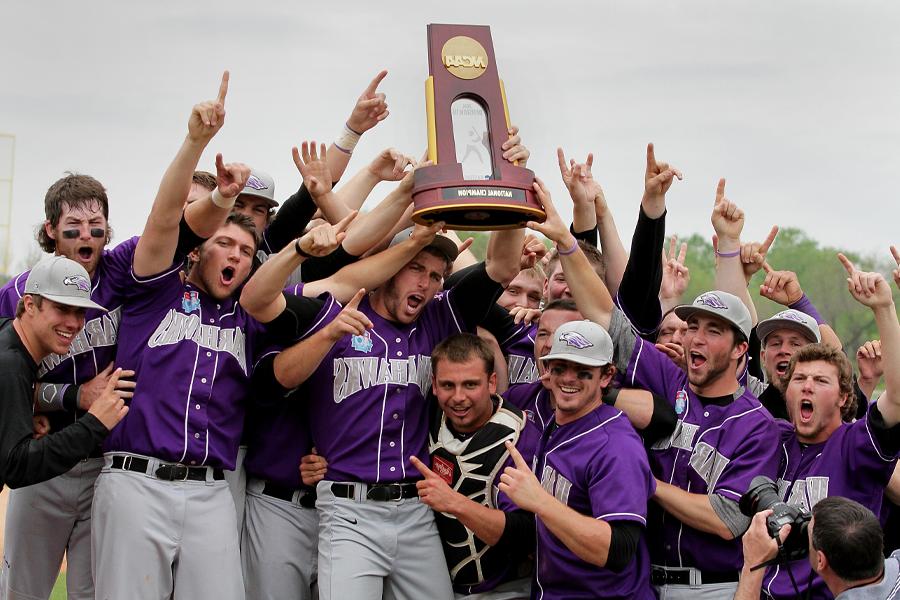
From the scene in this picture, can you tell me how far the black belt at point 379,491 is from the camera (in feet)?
18.3

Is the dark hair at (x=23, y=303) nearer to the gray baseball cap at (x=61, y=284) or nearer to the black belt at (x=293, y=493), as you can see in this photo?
the gray baseball cap at (x=61, y=284)

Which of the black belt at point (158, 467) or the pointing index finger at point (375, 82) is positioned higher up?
the pointing index finger at point (375, 82)

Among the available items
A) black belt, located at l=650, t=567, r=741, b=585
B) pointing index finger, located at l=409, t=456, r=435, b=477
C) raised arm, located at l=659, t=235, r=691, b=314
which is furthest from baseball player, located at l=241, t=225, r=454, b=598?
raised arm, located at l=659, t=235, r=691, b=314

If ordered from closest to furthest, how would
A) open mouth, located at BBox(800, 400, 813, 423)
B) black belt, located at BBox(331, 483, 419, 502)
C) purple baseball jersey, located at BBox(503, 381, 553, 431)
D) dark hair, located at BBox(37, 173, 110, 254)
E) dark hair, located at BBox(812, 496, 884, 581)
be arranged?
dark hair, located at BBox(812, 496, 884, 581)
open mouth, located at BBox(800, 400, 813, 423)
black belt, located at BBox(331, 483, 419, 502)
dark hair, located at BBox(37, 173, 110, 254)
purple baseball jersey, located at BBox(503, 381, 553, 431)

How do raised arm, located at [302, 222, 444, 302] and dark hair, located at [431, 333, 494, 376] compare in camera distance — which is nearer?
dark hair, located at [431, 333, 494, 376]

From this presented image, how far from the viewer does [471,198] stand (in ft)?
16.9

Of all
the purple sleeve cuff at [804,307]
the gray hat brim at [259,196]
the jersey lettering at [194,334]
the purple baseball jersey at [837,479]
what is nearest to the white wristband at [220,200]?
the jersey lettering at [194,334]

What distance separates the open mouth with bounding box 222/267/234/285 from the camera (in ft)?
18.4

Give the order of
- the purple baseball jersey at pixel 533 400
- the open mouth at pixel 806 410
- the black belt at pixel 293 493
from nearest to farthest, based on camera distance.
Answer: the open mouth at pixel 806 410 < the purple baseball jersey at pixel 533 400 < the black belt at pixel 293 493

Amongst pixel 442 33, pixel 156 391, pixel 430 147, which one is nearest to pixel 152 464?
pixel 156 391

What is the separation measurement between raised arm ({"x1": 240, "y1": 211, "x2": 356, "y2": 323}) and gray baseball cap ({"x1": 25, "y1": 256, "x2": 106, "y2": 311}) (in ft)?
2.46

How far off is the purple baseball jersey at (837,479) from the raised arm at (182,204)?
121 inches

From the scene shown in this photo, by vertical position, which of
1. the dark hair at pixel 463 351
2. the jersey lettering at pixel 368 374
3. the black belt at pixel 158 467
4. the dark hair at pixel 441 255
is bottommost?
the black belt at pixel 158 467

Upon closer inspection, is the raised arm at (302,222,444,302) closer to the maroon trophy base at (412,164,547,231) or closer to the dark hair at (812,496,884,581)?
the maroon trophy base at (412,164,547,231)
